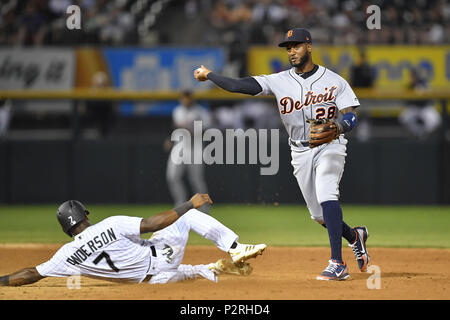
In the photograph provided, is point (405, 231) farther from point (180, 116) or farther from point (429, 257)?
point (180, 116)

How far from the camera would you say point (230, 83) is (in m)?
6.44

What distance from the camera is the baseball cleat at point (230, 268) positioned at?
6.23 metres

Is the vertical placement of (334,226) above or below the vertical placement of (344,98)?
below

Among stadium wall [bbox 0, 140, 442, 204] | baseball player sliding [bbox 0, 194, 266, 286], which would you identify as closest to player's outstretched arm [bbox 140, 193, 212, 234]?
baseball player sliding [bbox 0, 194, 266, 286]

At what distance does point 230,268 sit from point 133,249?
925mm

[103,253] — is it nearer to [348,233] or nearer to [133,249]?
[133,249]

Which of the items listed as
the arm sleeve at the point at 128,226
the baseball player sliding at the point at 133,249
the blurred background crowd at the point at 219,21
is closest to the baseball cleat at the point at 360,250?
the baseball player sliding at the point at 133,249

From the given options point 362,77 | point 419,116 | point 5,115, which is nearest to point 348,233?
point 362,77

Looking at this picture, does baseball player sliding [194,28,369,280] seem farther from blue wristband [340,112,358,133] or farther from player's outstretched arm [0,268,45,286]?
player's outstretched arm [0,268,45,286]

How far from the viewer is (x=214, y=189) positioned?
13820 mm

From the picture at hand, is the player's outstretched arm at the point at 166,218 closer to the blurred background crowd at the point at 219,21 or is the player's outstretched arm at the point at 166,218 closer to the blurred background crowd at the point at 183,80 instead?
the blurred background crowd at the point at 183,80

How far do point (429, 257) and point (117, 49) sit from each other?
10.7 metres

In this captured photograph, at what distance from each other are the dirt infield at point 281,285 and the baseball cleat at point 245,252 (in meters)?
0.21
